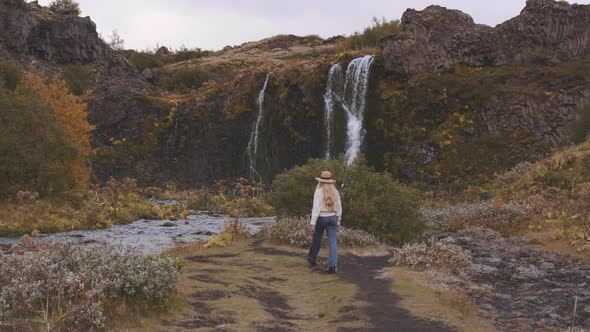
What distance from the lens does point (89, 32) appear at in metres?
66.9

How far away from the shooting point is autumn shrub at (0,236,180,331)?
731cm

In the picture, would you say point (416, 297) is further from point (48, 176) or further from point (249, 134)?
point (249, 134)

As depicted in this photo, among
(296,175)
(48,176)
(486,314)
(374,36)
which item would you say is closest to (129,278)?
(486,314)

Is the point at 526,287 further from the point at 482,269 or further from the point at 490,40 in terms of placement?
the point at 490,40

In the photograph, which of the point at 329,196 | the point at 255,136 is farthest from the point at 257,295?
the point at 255,136

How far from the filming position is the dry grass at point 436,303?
923 centimetres

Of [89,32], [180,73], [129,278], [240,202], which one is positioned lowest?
[240,202]

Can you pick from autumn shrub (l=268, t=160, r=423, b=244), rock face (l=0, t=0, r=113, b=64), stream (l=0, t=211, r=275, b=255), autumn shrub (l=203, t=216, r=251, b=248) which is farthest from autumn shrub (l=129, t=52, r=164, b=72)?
autumn shrub (l=203, t=216, r=251, b=248)

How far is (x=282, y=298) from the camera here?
35.5 feet

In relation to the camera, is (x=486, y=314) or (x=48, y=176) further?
(x=48, y=176)

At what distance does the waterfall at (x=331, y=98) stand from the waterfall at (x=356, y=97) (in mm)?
753

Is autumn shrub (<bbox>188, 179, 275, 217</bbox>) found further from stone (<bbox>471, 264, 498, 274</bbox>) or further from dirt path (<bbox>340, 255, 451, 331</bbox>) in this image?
stone (<bbox>471, 264, 498, 274</bbox>)

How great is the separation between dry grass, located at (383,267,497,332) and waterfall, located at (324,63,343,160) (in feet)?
107

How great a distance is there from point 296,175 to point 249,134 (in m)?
31.2
